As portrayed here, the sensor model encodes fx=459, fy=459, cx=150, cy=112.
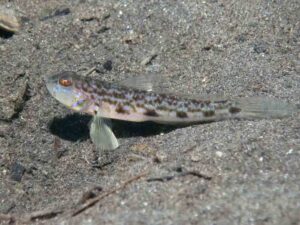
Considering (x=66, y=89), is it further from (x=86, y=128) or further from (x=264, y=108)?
(x=264, y=108)

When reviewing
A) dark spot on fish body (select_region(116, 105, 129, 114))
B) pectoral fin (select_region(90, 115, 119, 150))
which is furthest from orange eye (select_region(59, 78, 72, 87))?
dark spot on fish body (select_region(116, 105, 129, 114))

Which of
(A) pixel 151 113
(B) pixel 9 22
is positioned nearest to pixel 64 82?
(A) pixel 151 113

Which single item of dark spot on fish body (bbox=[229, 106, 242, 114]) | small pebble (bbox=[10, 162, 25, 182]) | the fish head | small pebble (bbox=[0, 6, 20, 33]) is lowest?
small pebble (bbox=[10, 162, 25, 182])

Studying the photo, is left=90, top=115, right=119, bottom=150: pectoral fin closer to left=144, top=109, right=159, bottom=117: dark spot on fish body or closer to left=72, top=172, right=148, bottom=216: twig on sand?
left=144, top=109, right=159, bottom=117: dark spot on fish body

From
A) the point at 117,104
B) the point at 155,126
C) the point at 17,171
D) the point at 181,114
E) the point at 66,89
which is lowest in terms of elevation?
the point at 17,171

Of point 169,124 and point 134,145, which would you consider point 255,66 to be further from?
point 134,145

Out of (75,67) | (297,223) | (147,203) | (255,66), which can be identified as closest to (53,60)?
(75,67)
